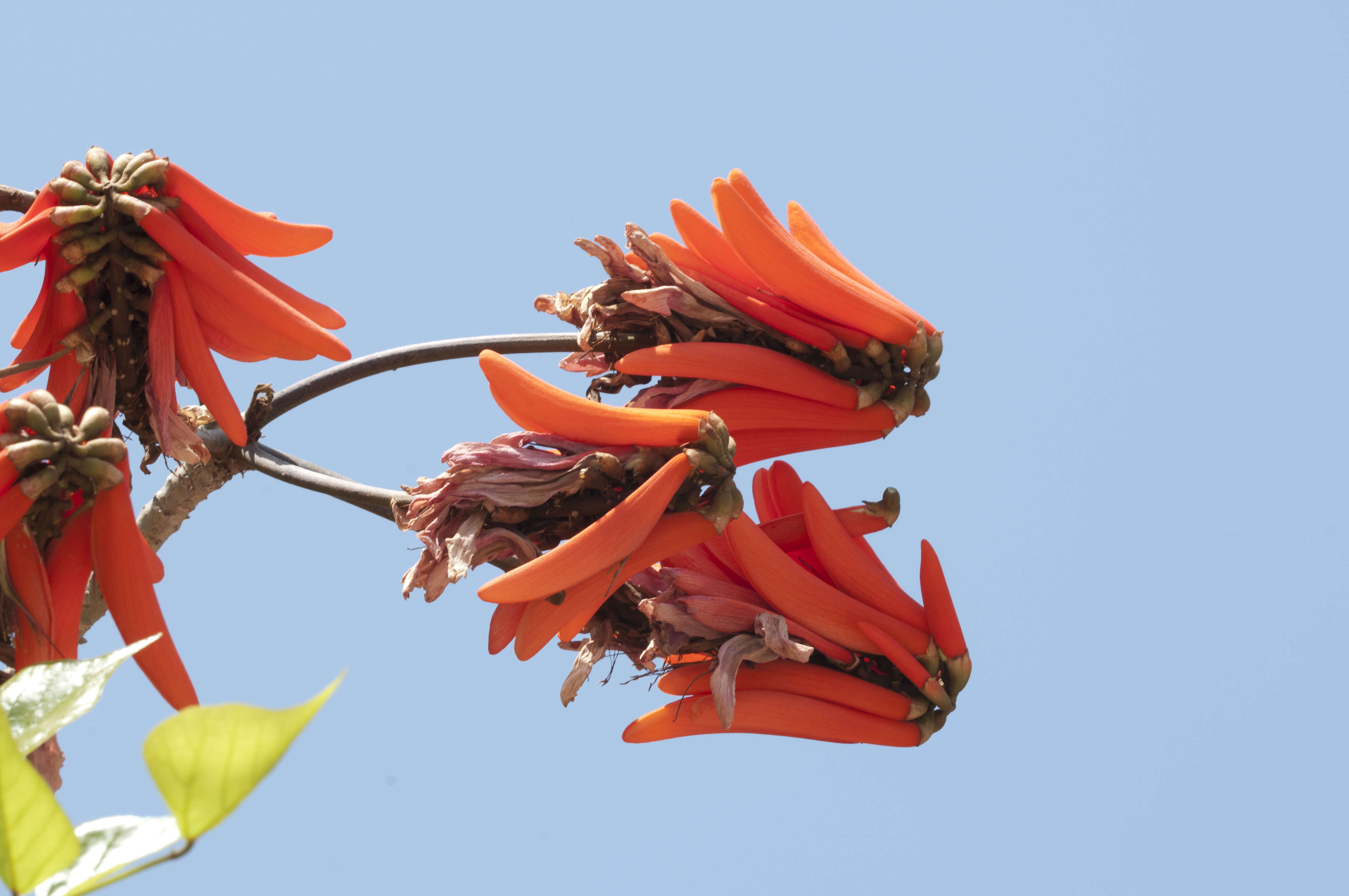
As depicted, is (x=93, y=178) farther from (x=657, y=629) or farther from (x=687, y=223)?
(x=657, y=629)

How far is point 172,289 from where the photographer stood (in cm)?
200

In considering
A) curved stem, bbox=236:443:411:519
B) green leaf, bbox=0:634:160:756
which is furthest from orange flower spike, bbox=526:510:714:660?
green leaf, bbox=0:634:160:756

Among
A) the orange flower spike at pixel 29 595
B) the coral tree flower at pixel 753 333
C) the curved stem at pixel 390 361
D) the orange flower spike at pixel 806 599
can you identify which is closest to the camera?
the orange flower spike at pixel 29 595

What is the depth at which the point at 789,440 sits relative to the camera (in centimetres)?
223

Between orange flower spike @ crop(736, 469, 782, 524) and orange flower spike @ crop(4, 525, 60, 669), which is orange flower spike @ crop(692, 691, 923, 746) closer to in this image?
orange flower spike @ crop(736, 469, 782, 524)

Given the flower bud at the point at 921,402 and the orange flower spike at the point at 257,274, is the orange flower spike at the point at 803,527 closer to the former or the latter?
the flower bud at the point at 921,402

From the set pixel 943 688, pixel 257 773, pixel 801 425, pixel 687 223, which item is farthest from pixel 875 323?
pixel 257 773

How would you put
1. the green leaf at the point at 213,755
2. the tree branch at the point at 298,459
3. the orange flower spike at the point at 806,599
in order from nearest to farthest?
the green leaf at the point at 213,755 → the orange flower spike at the point at 806,599 → the tree branch at the point at 298,459

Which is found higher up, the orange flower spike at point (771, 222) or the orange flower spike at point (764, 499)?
the orange flower spike at point (771, 222)

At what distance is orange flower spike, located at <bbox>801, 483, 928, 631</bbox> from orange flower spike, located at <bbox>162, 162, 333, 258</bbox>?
1.04m

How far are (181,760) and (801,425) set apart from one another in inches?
71.5

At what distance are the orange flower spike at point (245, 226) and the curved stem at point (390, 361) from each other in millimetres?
502

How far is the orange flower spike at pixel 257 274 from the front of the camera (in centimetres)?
202

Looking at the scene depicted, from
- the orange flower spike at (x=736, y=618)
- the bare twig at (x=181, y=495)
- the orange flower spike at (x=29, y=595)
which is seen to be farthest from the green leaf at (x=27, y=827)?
the bare twig at (x=181, y=495)
